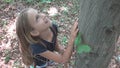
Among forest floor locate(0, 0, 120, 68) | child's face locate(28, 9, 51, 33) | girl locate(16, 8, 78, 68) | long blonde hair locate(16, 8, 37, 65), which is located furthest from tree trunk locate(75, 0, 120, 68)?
forest floor locate(0, 0, 120, 68)

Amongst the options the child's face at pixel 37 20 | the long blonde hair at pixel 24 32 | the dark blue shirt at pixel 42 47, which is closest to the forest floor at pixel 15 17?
the dark blue shirt at pixel 42 47

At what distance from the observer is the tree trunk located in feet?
4.15

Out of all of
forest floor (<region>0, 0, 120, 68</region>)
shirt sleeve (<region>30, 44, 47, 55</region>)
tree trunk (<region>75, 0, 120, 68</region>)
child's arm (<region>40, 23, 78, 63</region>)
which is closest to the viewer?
tree trunk (<region>75, 0, 120, 68</region>)

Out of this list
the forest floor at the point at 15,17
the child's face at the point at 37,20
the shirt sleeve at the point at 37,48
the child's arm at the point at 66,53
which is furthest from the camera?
the forest floor at the point at 15,17

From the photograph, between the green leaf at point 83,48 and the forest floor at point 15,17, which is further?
the forest floor at point 15,17

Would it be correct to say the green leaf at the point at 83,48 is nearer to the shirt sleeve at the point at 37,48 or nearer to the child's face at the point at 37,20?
the child's face at the point at 37,20

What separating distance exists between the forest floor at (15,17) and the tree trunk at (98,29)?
5.51ft

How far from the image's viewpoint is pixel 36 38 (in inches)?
83.3

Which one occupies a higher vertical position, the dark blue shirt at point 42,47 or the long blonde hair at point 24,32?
the long blonde hair at point 24,32

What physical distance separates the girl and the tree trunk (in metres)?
0.22

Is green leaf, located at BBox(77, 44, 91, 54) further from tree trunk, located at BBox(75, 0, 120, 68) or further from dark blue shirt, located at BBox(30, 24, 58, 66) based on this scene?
dark blue shirt, located at BBox(30, 24, 58, 66)

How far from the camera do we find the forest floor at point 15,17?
3.62 meters

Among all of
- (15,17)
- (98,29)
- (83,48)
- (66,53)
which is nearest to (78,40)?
(83,48)

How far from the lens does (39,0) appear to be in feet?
15.5
